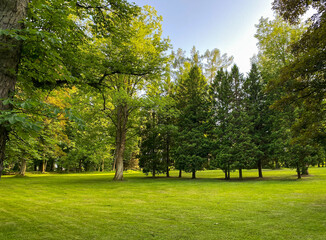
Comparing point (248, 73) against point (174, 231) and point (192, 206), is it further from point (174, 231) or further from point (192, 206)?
point (174, 231)

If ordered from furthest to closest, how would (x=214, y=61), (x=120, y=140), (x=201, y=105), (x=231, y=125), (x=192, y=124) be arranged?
(x=214, y=61), (x=201, y=105), (x=192, y=124), (x=231, y=125), (x=120, y=140)

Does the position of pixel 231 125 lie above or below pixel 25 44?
above

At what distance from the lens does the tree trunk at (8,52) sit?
3.39m

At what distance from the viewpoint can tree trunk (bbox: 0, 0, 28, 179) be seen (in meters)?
3.39

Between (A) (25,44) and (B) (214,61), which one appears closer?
(A) (25,44)

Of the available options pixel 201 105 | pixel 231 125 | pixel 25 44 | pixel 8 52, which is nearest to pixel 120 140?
pixel 201 105

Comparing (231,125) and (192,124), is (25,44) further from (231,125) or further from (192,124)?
(192,124)

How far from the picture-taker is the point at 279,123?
19047 millimetres

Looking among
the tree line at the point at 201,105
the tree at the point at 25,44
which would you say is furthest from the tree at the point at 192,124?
the tree at the point at 25,44

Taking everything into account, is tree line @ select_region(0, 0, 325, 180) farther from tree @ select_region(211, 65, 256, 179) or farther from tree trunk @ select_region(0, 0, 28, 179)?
tree trunk @ select_region(0, 0, 28, 179)

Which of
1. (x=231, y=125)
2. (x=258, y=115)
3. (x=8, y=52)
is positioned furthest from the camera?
(x=258, y=115)

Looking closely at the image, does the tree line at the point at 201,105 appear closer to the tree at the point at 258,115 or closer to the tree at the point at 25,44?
the tree at the point at 258,115

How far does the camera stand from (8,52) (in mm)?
3502

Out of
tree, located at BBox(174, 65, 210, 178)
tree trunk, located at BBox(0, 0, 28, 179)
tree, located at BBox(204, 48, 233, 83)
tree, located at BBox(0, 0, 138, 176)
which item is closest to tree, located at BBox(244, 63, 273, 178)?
tree, located at BBox(174, 65, 210, 178)
